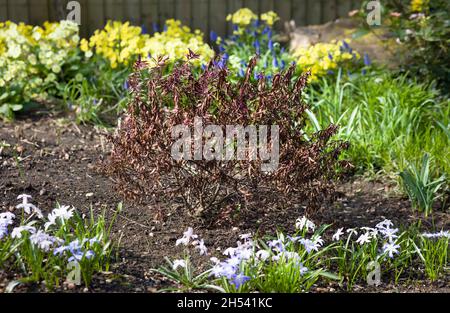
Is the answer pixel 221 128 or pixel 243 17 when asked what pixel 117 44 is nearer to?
pixel 243 17

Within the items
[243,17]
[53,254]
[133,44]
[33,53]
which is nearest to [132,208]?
[53,254]

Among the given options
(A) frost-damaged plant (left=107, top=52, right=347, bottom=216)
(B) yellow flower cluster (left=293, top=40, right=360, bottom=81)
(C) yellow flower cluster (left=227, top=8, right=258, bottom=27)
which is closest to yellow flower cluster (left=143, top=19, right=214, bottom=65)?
(C) yellow flower cluster (left=227, top=8, right=258, bottom=27)

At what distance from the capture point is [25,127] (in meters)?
6.48

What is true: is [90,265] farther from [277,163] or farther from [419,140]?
[419,140]

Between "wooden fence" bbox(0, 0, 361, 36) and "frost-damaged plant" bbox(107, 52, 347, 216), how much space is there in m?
4.71

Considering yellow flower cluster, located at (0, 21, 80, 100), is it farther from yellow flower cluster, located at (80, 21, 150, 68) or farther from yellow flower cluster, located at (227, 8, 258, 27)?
yellow flower cluster, located at (227, 8, 258, 27)

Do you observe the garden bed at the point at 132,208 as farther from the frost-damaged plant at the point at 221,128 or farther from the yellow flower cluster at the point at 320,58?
the yellow flower cluster at the point at 320,58

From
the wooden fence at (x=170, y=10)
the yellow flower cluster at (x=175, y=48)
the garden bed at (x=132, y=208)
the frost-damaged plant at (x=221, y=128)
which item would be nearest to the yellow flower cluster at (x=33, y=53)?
the garden bed at (x=132, y=208)

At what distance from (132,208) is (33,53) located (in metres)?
2.76

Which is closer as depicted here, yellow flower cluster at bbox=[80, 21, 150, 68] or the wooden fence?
yellow flower cluster at bbox=[80, 21, 150, 68]

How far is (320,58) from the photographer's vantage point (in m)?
7.26

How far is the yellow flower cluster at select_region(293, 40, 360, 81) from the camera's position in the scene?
7109 mm

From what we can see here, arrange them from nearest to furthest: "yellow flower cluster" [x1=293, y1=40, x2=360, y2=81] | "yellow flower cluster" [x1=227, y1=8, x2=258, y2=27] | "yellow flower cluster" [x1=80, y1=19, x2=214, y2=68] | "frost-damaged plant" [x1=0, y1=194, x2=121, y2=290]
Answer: "frost-damaged plant" [x1=0, y1=194, x2=121, y2=290] → "yellow flower cluster" [x1=80, y1=19, x2=214, y2=68] → "yellow flower cluster" [x1=293, y1=40, x2=360, y2=81] → "yellow flower cluster" [x1=227, y1=8, x2=258, y2=27]

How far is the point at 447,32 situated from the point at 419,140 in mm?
1432
